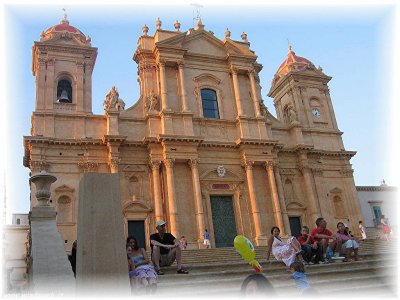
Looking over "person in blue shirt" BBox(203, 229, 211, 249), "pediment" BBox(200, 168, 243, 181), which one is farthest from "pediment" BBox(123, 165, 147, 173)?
"person in blue shirt" BBox(203, 229, 211, 249)

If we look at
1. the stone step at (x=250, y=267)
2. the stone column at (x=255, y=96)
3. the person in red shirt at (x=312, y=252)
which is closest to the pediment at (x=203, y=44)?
the stone column at (x=255, y=96)

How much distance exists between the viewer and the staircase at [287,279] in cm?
761

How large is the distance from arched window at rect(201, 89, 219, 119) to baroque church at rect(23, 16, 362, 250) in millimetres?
63

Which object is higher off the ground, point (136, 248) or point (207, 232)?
point (207, 232)

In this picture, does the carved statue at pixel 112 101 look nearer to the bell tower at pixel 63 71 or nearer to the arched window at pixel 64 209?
the bell tower at pixel 63 71

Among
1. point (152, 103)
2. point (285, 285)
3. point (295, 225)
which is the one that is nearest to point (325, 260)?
point (285, 285)

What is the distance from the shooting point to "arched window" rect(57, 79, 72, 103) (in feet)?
73.8

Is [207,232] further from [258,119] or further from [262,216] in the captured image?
[258,119]

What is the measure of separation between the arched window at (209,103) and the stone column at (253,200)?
369cm

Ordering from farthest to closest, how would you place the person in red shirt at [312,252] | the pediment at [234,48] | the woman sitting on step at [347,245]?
1. the pediment at [234,48]
2. the woman sitting on step at [347,245]
3. the person in red shirt at [312,252]

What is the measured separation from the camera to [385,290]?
25.3ft

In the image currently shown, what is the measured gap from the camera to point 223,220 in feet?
74.4

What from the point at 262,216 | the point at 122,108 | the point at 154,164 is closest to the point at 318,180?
the point at 262,216

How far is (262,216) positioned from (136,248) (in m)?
15.7
